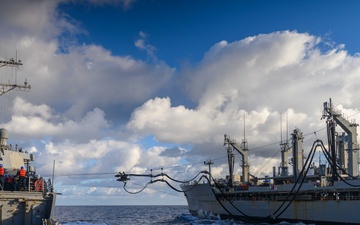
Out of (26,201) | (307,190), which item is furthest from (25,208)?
→ (307,190)

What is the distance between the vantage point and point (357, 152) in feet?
151

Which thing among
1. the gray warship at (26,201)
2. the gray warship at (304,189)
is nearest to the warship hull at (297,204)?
the gray warship at (304,189)

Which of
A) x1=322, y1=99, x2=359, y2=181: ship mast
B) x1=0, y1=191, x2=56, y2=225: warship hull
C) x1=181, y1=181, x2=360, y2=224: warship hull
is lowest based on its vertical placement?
x1=181, y1=181, x2=360, y2=224: warship hull

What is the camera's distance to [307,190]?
45312 mm

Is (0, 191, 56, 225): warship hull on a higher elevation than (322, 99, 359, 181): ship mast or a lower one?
lower

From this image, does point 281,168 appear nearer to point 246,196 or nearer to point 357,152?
point 246,196

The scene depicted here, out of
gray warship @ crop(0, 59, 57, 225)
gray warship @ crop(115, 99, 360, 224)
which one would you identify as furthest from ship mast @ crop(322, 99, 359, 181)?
gray warship @ crop(0, 59, 57, 225)

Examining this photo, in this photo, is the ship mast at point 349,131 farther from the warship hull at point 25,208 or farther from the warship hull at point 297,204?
the warship hull at point 25,208

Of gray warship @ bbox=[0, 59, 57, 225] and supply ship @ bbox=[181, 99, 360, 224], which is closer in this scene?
gray warship @ bbox=[0, 59, 57, 225]

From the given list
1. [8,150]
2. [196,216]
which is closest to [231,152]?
[196,216]

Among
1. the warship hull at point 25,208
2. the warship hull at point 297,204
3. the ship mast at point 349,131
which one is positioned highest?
the ship mast at point 349,131

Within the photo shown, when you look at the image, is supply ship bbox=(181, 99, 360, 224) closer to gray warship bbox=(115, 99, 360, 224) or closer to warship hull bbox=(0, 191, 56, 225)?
gray warship bbox=(115, 99, 360, 224)

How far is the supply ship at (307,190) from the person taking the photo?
132 feet

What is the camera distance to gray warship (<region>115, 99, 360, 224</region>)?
40031 millimetres
